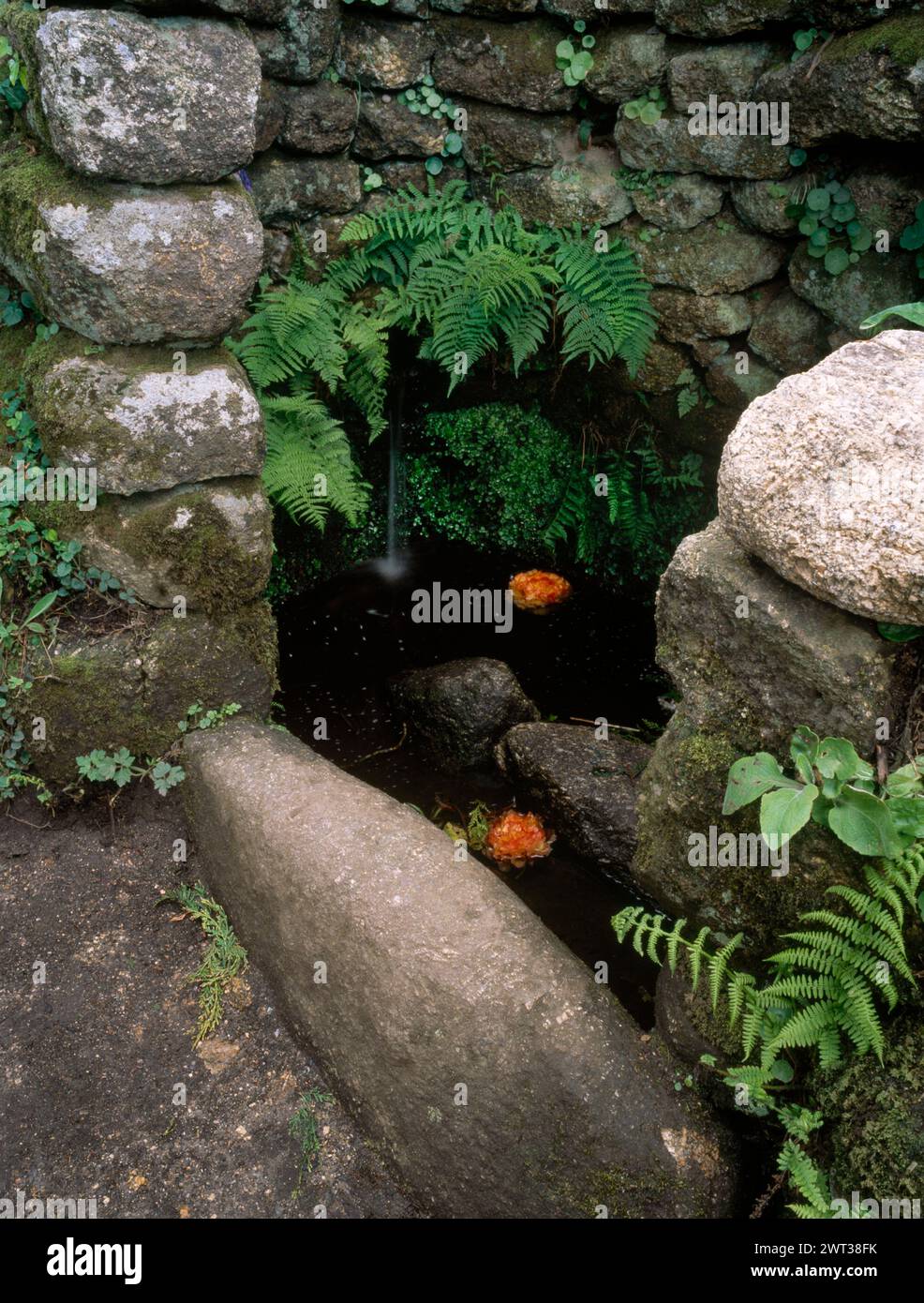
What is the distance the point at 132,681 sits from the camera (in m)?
4.06

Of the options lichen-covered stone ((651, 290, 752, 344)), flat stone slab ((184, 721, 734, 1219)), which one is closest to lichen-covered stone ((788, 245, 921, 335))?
lichen-covered stone ((651, 290, 752, 344))

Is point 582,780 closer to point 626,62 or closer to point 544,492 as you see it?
point 544,492

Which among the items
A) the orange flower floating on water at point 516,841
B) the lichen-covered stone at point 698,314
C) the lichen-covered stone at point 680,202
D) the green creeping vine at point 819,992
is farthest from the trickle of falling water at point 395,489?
the green creeping vine at point 819,992

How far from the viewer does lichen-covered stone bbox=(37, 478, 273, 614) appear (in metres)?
3.99

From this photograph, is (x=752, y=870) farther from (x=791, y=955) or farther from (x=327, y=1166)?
(x=327, y=1166)

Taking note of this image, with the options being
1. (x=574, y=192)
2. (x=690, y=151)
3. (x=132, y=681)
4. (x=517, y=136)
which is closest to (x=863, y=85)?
(x=690, y=151)

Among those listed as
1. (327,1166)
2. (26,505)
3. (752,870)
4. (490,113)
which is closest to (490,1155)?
(327,1166)

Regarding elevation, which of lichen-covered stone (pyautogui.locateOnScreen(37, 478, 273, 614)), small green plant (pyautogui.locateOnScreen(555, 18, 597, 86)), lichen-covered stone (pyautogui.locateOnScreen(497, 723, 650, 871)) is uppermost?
small green plant (pyautogui.locateOnScreen(555, 18, 597, 86))

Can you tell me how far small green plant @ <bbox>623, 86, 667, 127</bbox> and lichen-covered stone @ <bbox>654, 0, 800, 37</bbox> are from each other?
265mm

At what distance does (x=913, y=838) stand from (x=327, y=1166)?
2080mm

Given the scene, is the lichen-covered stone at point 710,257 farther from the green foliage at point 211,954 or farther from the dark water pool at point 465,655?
the green foliage at point 211,954

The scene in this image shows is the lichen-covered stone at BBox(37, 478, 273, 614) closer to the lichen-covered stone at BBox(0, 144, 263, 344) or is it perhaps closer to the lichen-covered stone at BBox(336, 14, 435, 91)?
the lichen-covered stone at BBox(0, 144, 263, 344)

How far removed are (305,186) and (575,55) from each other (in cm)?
145

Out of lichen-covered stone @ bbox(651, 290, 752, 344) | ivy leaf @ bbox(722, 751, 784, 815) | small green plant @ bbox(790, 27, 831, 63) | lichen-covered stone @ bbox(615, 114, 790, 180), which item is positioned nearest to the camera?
ivy leaf @ bbox(722, 751, 784, 815)
